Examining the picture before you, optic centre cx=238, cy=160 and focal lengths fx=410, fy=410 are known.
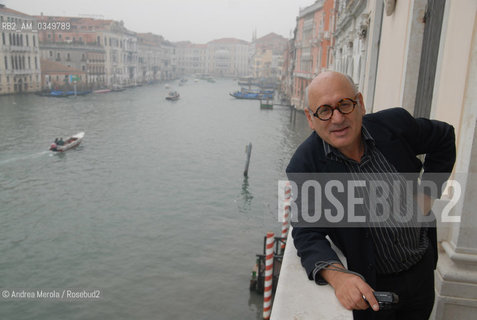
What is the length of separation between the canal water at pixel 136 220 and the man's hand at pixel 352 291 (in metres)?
7.46

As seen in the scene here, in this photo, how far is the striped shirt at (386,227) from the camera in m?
1.48

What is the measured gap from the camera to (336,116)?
4.76ft

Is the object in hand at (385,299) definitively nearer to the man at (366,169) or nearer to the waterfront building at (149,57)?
the man at (366,169)

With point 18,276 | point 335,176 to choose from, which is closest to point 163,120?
point 18,276

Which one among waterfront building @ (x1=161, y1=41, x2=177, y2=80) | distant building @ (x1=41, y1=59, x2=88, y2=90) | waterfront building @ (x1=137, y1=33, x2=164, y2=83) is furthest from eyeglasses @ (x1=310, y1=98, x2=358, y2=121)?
waterfront building @ (x1=161, y1=41, x2=177, y2=80)

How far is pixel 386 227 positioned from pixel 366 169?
22 centimetres

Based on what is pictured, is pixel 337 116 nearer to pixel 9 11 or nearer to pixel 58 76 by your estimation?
pixel 9 11

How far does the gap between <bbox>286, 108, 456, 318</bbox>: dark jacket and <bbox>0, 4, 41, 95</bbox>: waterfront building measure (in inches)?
1882

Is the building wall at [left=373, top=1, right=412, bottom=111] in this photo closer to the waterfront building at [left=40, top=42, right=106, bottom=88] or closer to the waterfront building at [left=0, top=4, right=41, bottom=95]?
the waterfront building at [left=0, top=4, right=41, bottom=95]

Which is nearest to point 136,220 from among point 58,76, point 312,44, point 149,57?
point 312,44

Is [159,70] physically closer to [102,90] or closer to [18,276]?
[102,90]

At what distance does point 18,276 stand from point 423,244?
10.3 meters

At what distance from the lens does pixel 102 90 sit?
189 ft

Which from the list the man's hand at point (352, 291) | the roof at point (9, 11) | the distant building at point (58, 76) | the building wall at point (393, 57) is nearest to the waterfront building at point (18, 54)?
the roof at point (9, 11)
